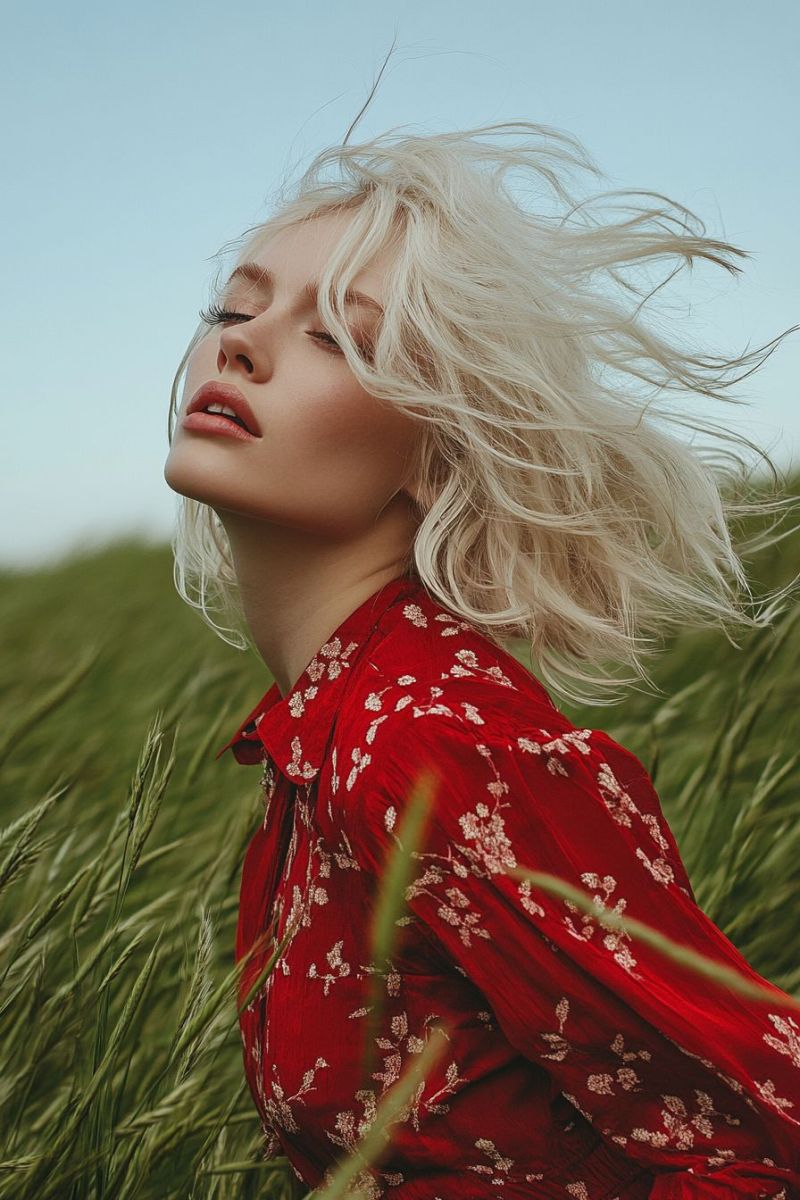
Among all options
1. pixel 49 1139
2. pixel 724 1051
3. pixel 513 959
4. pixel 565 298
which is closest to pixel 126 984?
pixel 49 1139

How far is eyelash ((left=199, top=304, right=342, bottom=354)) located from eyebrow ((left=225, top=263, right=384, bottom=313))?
0.03 meters

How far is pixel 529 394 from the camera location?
1238mm

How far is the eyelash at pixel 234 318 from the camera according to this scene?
117 centimetres

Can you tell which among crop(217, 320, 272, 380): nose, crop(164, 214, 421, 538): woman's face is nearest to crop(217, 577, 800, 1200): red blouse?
crop(164, 214, 421, 538): woman's face

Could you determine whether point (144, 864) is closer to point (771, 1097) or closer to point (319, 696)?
point (319, 696)

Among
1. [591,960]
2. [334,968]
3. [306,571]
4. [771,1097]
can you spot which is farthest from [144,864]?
[771,1097]

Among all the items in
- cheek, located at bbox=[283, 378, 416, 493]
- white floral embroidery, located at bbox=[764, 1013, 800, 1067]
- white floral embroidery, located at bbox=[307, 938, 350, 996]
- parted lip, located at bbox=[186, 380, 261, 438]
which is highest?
parted lip, located at bbox=[186, 380, 261, 438]

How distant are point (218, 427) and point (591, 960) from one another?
56 cm

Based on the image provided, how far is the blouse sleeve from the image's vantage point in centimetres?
89

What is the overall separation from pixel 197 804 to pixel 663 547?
65 cm

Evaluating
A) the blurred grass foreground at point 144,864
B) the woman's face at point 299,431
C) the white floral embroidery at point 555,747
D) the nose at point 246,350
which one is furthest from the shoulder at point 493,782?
the nose at point 246,350

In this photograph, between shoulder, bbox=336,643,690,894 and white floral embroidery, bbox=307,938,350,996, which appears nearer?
shoulder, bbox=336,643,690,894

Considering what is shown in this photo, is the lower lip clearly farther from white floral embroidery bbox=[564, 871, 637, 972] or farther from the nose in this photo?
white floral embroidery bbox=[564, 871, 637, 972]

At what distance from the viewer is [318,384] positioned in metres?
1.14
